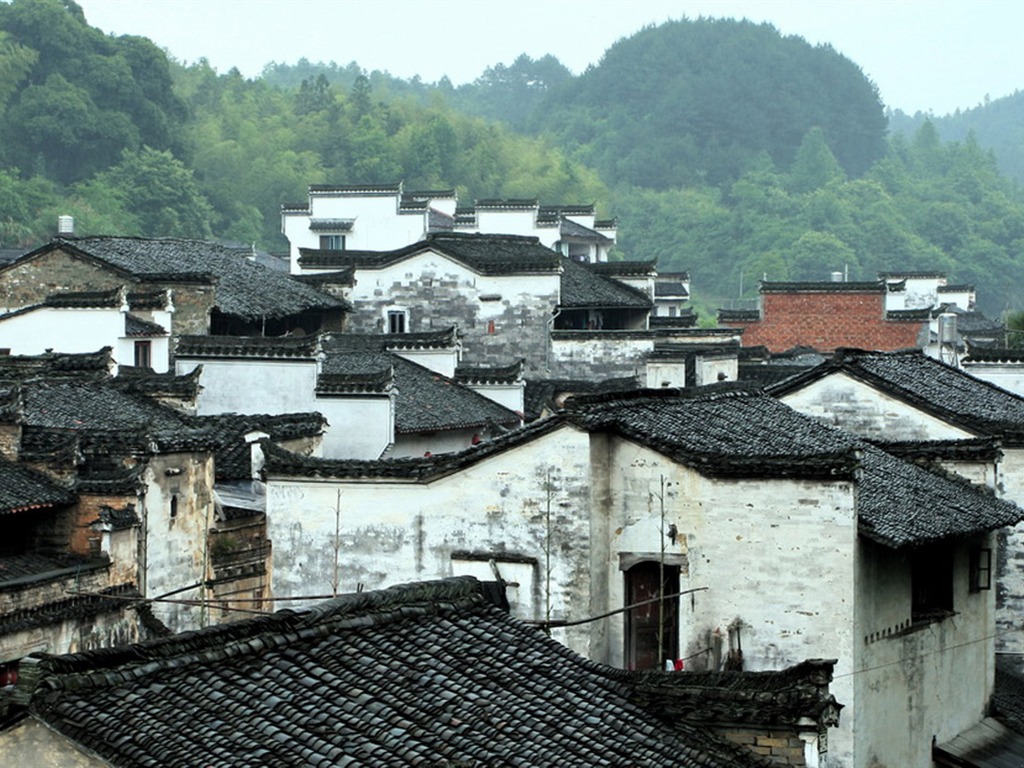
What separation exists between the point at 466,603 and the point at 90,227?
67.9 meters

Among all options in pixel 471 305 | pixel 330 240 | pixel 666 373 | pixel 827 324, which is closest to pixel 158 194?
pixel 330 240

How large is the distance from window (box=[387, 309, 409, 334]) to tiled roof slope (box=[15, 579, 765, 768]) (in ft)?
115

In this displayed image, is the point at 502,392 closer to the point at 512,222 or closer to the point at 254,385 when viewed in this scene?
the point at 254,385

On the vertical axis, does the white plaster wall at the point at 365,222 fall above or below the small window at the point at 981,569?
above

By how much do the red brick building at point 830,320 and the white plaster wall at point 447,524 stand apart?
124ft

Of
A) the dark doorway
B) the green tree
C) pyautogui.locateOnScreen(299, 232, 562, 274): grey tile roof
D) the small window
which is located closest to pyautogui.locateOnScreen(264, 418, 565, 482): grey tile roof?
the dark doorway

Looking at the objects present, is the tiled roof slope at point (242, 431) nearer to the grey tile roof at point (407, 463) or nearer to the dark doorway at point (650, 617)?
the grey tile roof at point (407, 463)

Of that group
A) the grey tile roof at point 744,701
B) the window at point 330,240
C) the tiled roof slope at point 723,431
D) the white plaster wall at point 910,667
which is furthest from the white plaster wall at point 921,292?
the grey tile roof at point 744,701

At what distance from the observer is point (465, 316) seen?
49219mm

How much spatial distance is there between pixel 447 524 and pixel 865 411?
27.5 feet

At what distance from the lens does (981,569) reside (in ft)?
72.9

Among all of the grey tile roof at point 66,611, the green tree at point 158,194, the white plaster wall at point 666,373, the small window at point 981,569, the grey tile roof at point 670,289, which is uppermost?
the green tree at point 158,194

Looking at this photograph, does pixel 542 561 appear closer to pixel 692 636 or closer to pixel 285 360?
pixel 692 636

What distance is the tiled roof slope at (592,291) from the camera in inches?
1965
